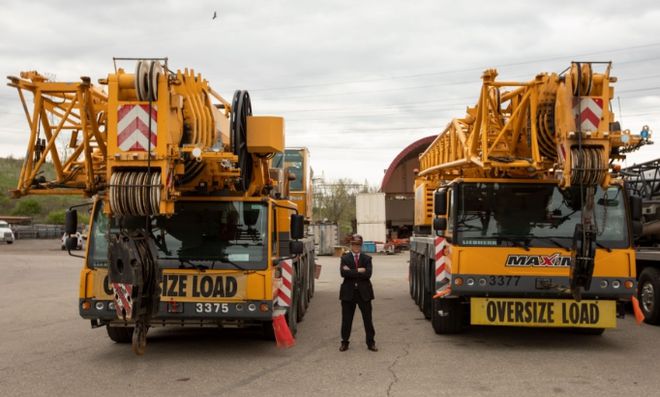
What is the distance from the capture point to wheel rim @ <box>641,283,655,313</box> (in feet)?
41.5

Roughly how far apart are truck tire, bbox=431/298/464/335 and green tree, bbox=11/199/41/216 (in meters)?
73.3

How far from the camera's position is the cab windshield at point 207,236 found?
30.1 feet

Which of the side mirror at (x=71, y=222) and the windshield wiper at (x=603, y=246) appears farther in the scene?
the windshield wiper at (x=603, y=246)

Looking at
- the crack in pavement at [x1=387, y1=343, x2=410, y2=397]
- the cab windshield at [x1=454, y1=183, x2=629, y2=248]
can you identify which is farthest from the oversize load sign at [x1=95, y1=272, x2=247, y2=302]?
the cab windshield at [x1=454, y1=183, x2=629, y2=248]

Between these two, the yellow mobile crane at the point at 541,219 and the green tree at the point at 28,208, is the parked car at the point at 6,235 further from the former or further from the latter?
the yellow mobile crane at the point at 541,219

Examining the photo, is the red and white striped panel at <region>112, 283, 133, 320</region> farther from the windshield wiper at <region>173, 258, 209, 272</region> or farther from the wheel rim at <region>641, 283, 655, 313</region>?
the wheel rim at <region>641, 283, 655, 313</region>

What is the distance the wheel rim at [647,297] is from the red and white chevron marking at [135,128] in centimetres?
885

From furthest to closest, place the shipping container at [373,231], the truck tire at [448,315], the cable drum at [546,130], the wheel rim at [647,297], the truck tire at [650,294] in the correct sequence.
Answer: the shipping container at [373,231] < the wheel rim at [647,297] < the truck tire at [650,294] < the truck tire at [448,315] < the cable drum at [546,130]

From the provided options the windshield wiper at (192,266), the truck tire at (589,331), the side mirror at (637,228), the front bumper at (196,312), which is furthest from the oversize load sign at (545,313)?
the windshield wiper at (192,266)

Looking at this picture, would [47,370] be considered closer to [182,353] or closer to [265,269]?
[182,353]

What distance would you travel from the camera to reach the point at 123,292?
317 inches

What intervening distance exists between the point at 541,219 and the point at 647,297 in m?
4.06

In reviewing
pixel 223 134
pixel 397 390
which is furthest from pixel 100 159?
pixel 397 390

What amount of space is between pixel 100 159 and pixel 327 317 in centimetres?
587
